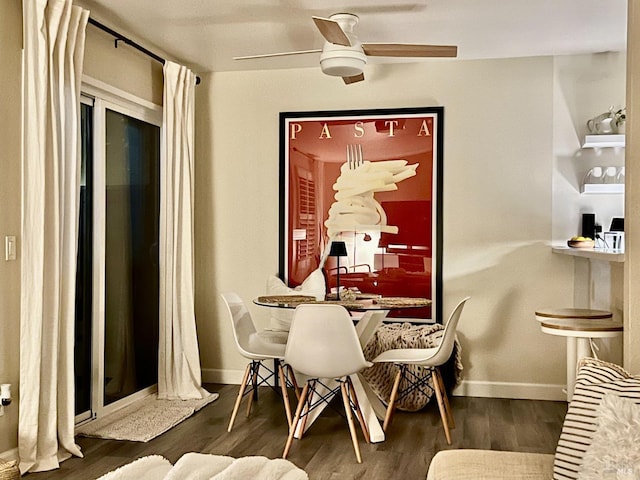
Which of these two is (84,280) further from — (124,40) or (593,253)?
(593,253)

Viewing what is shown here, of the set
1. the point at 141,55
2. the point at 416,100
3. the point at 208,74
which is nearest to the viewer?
the point at 141,55

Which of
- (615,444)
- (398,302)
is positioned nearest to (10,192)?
(398,302)

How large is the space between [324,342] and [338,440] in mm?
714

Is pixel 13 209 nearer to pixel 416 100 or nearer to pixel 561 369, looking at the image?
pixel 416 100

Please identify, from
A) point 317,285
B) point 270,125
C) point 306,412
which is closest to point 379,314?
point 306,412

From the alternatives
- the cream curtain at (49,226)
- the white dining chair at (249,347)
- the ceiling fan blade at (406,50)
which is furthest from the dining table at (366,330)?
the ceiling fan blade at (406,50)

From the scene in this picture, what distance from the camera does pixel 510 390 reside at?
5535mm

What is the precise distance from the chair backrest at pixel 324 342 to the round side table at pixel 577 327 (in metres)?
1.12

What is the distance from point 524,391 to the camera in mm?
5516

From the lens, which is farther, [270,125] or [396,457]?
[270,125]

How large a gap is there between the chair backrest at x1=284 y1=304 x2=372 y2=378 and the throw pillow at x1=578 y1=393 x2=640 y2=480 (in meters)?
2.00

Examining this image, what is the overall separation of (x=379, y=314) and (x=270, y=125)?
6.83 feet

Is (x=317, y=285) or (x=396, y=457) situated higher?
(x=317, y=285)

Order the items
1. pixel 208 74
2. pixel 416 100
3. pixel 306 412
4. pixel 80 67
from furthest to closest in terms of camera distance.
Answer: pixel 208 74
pixel 416 100
pixel 306 412
pixel 80 67
